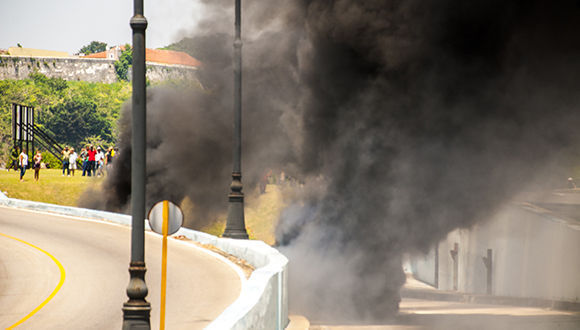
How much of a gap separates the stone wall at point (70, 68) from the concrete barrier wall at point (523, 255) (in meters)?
104

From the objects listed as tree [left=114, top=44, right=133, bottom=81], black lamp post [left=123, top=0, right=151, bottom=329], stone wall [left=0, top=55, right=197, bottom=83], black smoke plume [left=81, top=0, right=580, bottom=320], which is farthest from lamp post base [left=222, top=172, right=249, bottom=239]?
tree [left=114, top=44, right=133, bottom=81]

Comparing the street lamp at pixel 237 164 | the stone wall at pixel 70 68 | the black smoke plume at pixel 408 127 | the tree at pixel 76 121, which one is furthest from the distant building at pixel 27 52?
the street lamp at pixel 237 164

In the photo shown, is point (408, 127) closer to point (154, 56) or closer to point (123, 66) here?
point (123, 66)

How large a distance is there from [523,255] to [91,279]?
27542 mm

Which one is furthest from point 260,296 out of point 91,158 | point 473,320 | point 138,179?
point 91,158

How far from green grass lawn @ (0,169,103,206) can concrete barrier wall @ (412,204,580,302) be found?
16945 millimetres

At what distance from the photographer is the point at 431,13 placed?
25.1 metres

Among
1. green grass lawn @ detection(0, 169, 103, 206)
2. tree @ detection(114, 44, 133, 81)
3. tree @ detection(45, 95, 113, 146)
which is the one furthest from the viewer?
tree @ detection(114, 44, 133, 81)

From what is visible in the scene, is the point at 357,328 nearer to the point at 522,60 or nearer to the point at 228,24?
the point at 522,60

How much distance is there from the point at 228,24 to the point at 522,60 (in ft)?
59.7

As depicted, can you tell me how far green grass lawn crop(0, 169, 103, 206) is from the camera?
34688mm

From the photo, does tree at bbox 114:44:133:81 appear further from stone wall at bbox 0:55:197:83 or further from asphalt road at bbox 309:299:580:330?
asphalt road at bbox 309:299:580:330

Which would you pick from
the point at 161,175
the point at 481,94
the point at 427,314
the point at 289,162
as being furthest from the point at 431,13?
the point at 161,175

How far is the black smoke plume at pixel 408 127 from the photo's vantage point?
24.8 meters
